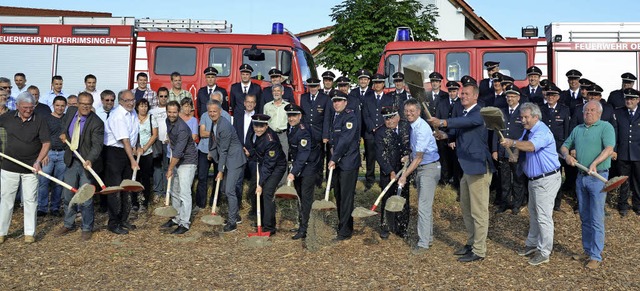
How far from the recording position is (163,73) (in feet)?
40.0

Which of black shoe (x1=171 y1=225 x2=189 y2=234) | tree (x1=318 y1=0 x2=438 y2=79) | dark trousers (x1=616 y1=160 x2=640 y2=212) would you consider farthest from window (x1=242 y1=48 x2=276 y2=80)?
tree (x1=318 y1=0 x2=438 y2=79)

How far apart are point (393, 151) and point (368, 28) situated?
14110 millimetres

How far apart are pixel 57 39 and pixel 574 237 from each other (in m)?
10.2

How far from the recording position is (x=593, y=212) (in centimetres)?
711

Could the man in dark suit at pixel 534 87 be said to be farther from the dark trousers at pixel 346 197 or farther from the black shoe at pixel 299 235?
the black shoe at pixel 299 235

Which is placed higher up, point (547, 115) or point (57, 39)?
point (57, 39)

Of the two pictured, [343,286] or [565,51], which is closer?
[343,286]

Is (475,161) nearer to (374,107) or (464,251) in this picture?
(464,251)

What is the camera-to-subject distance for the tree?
71.9 ft

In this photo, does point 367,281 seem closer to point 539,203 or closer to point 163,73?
point 539,203

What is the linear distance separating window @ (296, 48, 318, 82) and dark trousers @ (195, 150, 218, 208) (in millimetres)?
3146

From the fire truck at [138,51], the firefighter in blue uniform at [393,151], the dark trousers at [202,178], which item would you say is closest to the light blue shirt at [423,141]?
the firefighter in blue uniform at [393,151]

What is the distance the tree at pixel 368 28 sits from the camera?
21906 mm

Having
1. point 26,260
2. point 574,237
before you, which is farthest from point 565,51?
point 26,260
